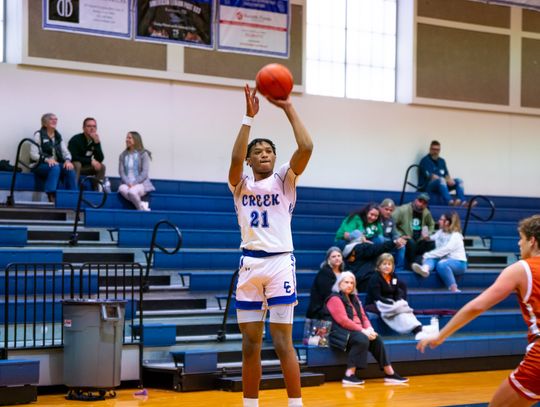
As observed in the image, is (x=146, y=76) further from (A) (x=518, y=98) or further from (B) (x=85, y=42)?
(A) (x=518, y=98)

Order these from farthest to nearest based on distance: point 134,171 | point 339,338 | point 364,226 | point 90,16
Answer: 1. point 90,16
2. point 134,171
3. point 364,226
4. point 339,338

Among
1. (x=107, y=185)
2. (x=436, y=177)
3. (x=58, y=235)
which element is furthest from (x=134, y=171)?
(x=436, y=177)

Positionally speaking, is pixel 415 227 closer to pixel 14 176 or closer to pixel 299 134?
pixel 14 176

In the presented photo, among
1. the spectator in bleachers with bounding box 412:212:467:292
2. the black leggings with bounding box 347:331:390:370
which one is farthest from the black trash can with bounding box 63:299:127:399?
the spectator in bleachers with bounding box 412:212:467:292

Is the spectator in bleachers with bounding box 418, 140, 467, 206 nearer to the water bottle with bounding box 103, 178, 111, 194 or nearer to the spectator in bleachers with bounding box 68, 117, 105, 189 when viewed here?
the water bottle with bounding box 103, 178, 111, 194

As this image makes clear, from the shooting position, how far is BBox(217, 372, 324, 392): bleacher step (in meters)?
8.81

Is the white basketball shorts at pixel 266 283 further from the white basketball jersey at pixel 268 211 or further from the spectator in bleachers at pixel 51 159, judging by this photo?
the spectator in bleachers at pixel 51 159

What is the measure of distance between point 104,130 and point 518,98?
7603mm

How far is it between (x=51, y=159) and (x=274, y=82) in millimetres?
6936

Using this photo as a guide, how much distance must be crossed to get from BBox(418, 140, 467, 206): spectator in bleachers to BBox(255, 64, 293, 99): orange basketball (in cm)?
976

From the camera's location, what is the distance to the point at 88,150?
1270cm

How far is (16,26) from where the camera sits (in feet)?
42.1

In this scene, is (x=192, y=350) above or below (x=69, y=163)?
below

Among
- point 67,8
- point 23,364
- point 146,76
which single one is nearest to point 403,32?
point 146,76
